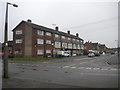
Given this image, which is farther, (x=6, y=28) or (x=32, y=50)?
(x=32, y=50)

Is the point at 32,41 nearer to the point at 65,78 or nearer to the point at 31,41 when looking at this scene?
the point at 31,41

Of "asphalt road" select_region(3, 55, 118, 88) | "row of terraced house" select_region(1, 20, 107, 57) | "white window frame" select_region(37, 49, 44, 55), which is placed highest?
"row of terraced house" select_region(1, 20, 107, 57)

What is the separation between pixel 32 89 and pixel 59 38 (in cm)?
4583

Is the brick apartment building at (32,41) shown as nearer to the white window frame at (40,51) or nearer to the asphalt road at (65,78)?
the white window frame at (40,51)

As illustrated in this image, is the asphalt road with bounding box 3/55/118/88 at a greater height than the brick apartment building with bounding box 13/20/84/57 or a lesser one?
lesser

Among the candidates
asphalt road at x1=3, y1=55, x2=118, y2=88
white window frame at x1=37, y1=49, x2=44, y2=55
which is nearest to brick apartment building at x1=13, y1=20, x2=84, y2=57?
white window frame at x1=37, y1=49, x2=44, y2=55

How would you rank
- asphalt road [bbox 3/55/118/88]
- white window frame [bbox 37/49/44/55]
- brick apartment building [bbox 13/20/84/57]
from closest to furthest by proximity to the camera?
asphalt road [bbox 3/55/118/88] < brick apartment building [bbox 13/20/84/57] < white window frame [bbox 37/49/44/55]

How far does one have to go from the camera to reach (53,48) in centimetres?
4672

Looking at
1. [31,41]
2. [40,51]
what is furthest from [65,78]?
[40,51]

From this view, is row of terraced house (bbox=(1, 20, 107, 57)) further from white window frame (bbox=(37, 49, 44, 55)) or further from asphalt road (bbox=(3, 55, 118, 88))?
asphalt road (bbox=(3, 55, 118, 88))

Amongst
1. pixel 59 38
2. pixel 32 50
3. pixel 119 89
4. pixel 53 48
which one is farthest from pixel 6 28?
pixel 59 38

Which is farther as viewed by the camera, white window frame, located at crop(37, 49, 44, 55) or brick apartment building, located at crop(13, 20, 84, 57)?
white window frame, located at crop(37, 49, 44, 55)

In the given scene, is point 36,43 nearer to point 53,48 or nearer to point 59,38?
point 53,48

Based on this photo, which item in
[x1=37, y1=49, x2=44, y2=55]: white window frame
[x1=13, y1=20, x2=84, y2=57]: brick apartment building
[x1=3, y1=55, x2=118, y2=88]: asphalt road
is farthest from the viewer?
[x1=37, y1=49, x2=44, y2=55]: white window frame
